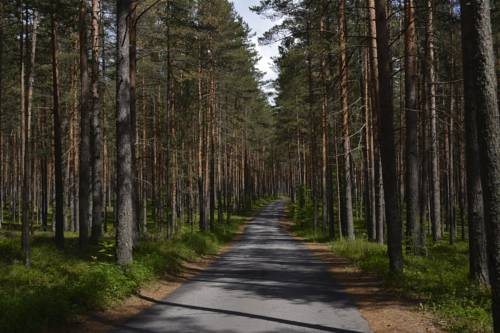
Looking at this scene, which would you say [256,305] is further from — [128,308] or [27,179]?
[27,179]

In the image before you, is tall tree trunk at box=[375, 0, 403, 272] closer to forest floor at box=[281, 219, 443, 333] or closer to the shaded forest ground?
the shaded forest ground

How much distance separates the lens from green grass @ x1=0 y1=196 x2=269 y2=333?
733 centimetres

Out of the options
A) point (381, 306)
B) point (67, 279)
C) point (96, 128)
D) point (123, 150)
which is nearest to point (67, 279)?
point (67, 279)

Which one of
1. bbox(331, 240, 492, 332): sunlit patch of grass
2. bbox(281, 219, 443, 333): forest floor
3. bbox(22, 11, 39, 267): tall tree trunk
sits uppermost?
bbox(22, 11, 39, 267): tall tree trunk

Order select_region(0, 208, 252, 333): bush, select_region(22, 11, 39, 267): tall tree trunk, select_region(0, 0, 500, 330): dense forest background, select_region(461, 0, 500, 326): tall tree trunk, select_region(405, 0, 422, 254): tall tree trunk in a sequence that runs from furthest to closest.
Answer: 1. select_region(405, 0, 422, 254): tall tree trunk
2. select_region(22, 11, 39, 267): tall tree trunk
3. select_region(0, 0, 500, 330): dense forest background
4. select_region(0, 208, 252, 333): bush
5. select_region(461, 0, 500, 326): tall tree trunk

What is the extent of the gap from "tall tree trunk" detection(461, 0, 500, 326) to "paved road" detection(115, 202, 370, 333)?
2599mm

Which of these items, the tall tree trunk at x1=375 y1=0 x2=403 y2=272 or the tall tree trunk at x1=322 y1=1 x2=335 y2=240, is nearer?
the tall tree trunk at x1=375 y1=0 x2=403 y2=272

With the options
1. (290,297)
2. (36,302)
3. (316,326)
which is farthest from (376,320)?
(36,302)

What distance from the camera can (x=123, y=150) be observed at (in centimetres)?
1203

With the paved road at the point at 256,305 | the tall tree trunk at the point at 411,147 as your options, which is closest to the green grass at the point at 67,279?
the paved road at the point at 256,305

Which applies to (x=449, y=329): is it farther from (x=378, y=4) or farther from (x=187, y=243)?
(x=187, y=243)

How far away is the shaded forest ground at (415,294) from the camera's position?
7594mm

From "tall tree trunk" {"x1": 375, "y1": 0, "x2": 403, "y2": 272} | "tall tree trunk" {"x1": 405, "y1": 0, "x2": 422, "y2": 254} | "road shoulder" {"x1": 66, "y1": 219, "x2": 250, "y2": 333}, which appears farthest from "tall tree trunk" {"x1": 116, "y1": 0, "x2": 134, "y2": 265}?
"tall tree trunk" {"x1": 405, "y1": 0, "x2": 422, "y2": 254}

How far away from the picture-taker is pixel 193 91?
109 ft
